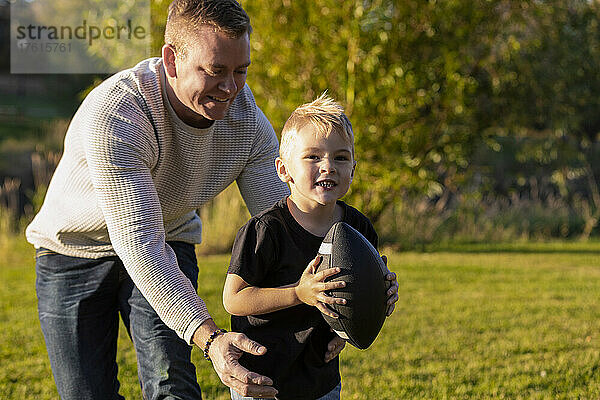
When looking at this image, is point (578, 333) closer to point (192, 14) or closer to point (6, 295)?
point (192, 14)

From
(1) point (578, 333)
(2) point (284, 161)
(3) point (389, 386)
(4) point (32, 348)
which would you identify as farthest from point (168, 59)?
(1) point (578, 333)

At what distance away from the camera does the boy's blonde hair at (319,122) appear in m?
2.66

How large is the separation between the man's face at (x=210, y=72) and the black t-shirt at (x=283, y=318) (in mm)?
459

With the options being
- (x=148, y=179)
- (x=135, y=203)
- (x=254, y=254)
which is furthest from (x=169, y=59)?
(x=254, y=254)

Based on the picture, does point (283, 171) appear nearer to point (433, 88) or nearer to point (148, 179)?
point (148, 179)

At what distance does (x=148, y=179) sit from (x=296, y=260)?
64cm

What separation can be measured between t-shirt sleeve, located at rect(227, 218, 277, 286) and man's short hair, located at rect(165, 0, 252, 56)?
695 mm

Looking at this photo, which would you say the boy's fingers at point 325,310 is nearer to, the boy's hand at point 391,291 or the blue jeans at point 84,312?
the boy's hand at point 391,291

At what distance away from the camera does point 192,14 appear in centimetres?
276

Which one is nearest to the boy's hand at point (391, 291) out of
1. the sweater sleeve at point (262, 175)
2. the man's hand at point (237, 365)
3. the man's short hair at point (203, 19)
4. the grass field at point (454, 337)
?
the man's hand at point (237, 365)

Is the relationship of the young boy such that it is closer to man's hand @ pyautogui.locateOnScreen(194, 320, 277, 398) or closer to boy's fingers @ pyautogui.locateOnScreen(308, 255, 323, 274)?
boy's fingers @ pyautogui.locateOnScreen(308, 255, 323, 274)

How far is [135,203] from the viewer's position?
2758 mm

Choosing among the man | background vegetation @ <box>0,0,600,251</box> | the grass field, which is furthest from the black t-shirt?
background vegetation @ <box>0,0,600,251</box>

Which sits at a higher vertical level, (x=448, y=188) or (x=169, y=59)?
(x=169, y=59)
